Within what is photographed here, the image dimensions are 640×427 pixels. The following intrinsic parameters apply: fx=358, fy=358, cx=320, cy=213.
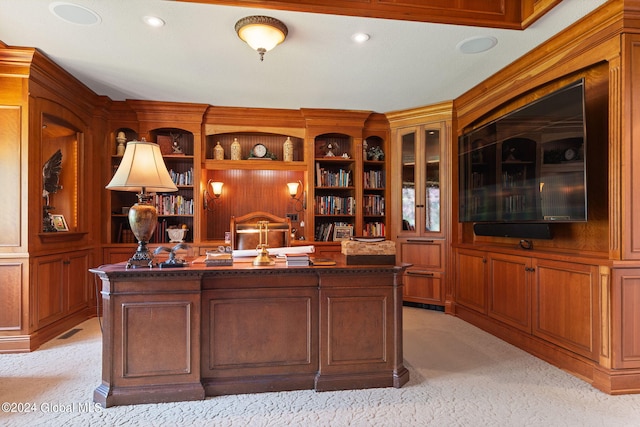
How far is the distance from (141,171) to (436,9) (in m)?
2.30

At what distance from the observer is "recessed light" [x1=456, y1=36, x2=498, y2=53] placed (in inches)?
113

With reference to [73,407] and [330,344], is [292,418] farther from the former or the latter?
[73,407]

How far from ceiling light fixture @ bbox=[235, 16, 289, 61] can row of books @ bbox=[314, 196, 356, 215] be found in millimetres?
2550

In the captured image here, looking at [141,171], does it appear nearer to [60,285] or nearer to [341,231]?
[60,285]

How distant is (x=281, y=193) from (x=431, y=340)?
112 inches

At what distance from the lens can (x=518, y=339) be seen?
3.21m

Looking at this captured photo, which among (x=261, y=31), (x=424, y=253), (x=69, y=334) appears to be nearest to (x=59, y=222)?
(x=69, y=334)

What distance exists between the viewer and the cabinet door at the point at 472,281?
12.4 feet

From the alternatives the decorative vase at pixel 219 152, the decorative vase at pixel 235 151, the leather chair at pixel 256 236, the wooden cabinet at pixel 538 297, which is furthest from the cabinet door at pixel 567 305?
the decorative vase at pixel 219 152

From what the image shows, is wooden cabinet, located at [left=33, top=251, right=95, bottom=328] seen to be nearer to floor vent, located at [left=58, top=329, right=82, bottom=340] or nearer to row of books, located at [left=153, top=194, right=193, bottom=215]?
floor vent, located at [left=58, top=329, right=82, bottom=340]

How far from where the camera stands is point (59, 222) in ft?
12.5

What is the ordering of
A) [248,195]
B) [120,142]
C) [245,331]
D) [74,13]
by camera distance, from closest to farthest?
[245,331]
[74,13]
[120,142]
[248,195]

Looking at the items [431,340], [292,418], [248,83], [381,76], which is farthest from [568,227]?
[248,83]

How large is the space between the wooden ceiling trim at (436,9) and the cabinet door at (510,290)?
1925mm
